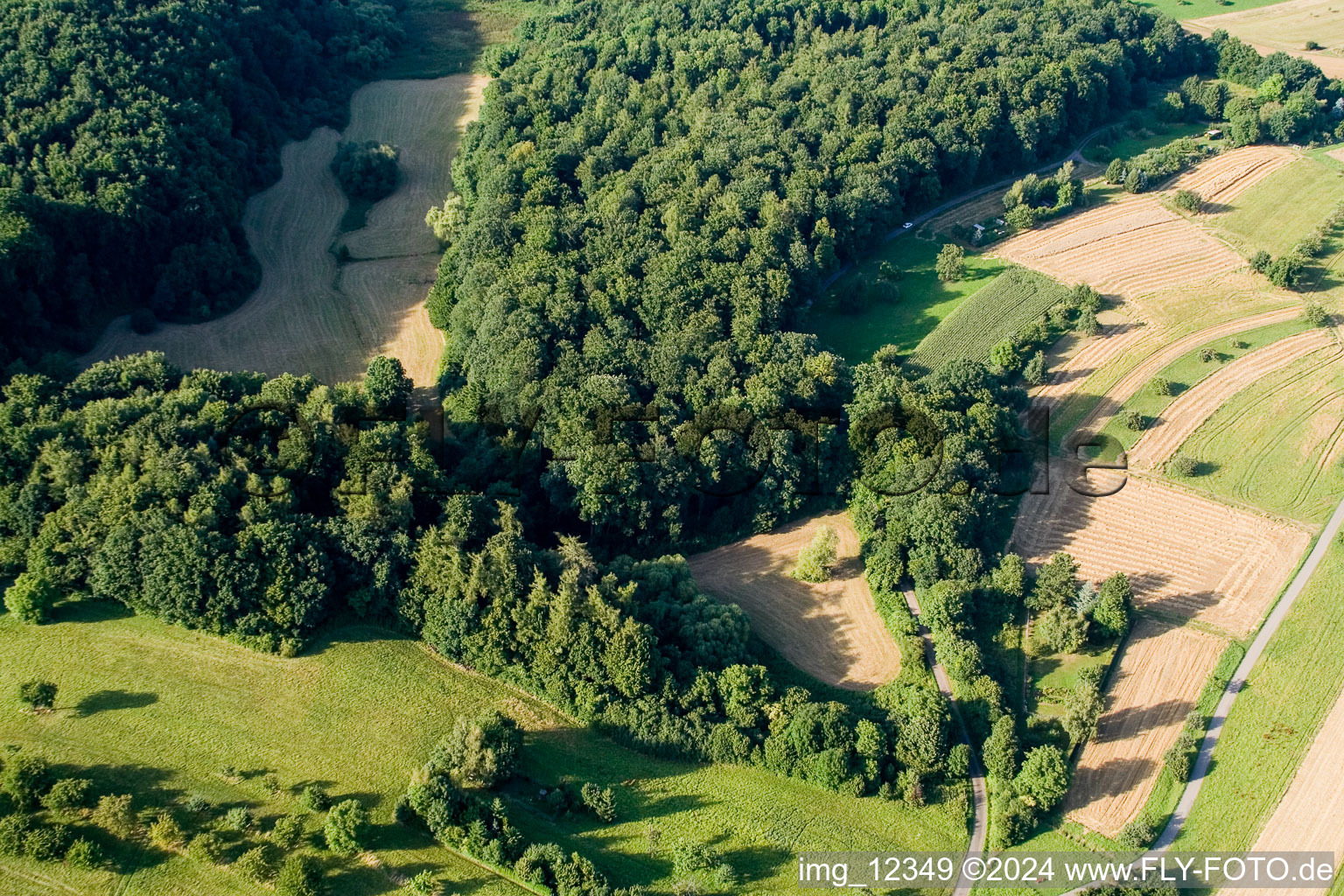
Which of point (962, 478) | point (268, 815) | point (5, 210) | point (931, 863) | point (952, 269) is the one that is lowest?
point (931, 863)

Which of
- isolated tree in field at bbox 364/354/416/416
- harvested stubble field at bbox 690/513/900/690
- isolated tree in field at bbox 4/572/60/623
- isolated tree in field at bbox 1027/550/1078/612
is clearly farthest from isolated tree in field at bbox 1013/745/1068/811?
isolated tree in field at bbox 4/572/60/623

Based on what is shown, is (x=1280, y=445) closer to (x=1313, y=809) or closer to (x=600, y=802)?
(x=1313, y=809)

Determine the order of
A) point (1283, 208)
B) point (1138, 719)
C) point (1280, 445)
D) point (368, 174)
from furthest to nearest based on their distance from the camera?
point (1283, 208)
point (368, 174)
point (1280, 445)
point (1138, 719)

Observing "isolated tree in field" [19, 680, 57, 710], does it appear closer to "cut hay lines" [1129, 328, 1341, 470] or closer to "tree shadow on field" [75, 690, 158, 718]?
"tree shadow on field" [75, 690, 158, 718]

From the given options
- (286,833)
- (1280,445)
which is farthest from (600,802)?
(1280,445)

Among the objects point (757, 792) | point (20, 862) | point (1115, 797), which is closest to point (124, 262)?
point (20, 862)

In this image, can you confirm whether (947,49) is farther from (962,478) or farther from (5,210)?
(5,210)
